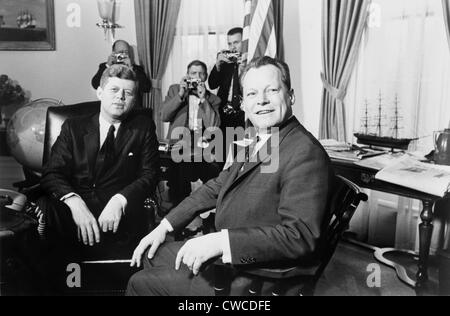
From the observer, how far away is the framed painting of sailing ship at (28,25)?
221 centimetres

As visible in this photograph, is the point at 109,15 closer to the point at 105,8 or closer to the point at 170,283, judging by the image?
the point at 105,8

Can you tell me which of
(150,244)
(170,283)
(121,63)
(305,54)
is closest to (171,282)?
(170,283)

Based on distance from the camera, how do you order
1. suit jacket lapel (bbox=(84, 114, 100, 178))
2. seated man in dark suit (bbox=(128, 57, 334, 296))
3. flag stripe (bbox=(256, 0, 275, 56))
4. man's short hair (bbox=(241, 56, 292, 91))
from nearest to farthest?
seated man in dark suit (bbox=(128, 57, 334, 296)) → man's short hair (bbox=(241, 56, 292, 91)) → suit jacket lapel (bbox=(84, 114, 100, 178)) → flag stripe (bbox=(256, 0, 275, 56))

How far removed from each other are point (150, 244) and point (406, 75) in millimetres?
1501

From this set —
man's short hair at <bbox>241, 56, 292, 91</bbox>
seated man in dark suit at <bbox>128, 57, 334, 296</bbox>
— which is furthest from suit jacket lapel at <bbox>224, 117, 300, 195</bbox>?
man's short hair at <bbox>241, 56, 292, 91</bbox>

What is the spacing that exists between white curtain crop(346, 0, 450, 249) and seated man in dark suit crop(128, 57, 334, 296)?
103 cm

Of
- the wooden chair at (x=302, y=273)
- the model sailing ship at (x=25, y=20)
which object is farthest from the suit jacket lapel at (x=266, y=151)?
the model sailing ship at (x=25, y=20)

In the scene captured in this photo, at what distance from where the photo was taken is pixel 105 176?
5.32ft

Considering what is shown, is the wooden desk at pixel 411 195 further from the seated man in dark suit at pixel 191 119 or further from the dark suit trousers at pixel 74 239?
the dark suit trousers at pixel 74 239

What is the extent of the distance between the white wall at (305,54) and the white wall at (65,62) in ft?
3.98

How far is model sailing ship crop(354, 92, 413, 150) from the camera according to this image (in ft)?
6.09

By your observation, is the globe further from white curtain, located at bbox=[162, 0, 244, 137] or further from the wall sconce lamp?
white curtain, located at bbox=[162, 0, 244, 137]

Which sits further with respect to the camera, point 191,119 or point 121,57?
point 121,57
